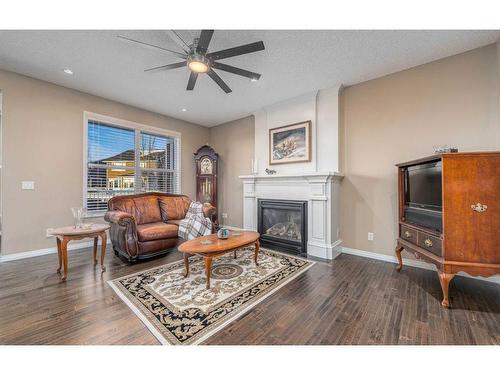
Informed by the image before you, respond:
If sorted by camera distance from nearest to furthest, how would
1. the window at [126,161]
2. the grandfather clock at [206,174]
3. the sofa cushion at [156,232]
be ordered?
the sofa cushion at [156,232] < the window at [126,161] < the grandfather clock at [206,174]

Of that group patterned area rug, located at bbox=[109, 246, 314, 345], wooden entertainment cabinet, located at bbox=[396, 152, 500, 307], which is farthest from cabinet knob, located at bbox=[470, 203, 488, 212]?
patterned area rug, located at bbox=[109, 246, 314, 345]

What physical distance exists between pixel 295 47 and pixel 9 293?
13.1 ft

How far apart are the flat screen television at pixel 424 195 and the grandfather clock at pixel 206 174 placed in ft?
12.3

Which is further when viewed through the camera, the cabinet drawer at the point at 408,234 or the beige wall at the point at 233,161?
the beige wall at the point at 233,161

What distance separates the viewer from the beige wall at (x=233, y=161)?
4805 mm

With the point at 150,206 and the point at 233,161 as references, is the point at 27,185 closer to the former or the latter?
the point at 150,206

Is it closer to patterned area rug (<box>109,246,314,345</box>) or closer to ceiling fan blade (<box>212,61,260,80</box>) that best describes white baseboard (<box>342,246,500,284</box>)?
patterned area rug (<box>109,246,314,345</box>)

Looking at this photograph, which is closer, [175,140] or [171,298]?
[171,298]

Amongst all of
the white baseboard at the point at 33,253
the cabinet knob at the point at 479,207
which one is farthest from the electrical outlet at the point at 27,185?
the cabinet knob at the point at 479,207

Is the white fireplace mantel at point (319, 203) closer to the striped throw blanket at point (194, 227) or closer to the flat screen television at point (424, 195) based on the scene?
the flat screen television at point (424, 195)

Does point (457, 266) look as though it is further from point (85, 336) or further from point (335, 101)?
point (85, 336)

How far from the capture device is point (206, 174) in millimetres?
5039

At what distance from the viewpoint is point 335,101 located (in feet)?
10.8

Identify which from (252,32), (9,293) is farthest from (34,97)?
(252,32)
